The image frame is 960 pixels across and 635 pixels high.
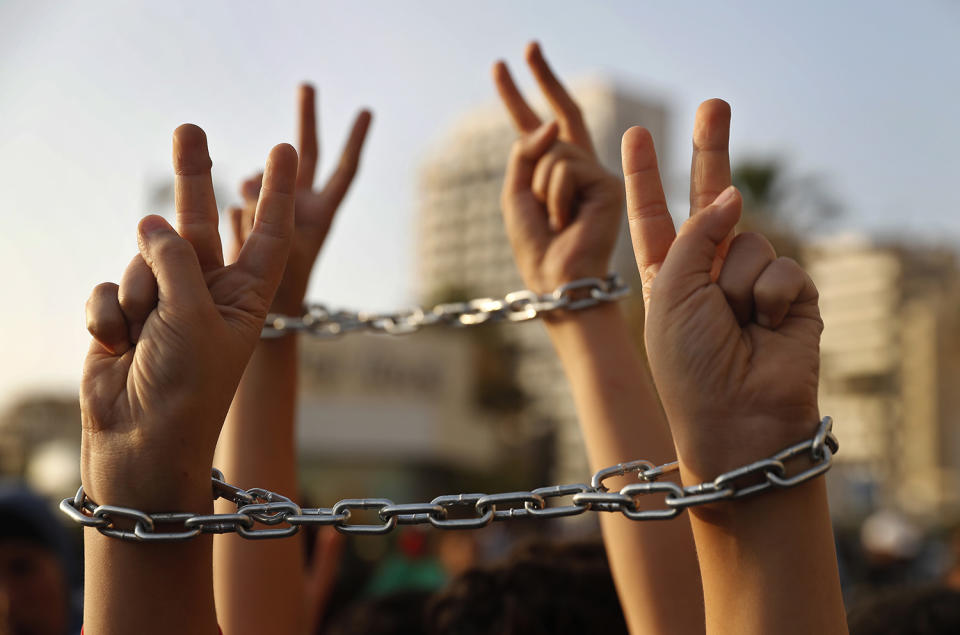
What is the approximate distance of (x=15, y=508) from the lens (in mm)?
3385

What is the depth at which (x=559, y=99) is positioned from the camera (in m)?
2.11

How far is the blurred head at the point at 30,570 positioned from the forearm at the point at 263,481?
5.73ft

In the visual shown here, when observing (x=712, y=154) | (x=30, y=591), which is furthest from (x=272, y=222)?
(x=30, y=591)

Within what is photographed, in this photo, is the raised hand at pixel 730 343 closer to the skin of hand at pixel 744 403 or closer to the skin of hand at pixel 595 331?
the skin of hand at pixel 744 403

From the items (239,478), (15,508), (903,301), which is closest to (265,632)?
(239,478)

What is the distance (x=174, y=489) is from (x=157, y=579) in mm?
119

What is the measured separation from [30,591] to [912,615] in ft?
9.11

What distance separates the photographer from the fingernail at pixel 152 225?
1.32 m

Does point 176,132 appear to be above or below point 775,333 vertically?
above

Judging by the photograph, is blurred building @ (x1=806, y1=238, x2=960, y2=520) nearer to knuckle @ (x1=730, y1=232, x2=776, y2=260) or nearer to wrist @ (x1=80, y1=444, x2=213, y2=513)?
knuckle @ (x1=730, y1=232, x2=776, y2=260)

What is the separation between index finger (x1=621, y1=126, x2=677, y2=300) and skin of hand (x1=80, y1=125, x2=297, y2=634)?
1.61 feet

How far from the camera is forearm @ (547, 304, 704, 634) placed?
1.70m

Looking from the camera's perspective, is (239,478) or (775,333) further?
(239,478)

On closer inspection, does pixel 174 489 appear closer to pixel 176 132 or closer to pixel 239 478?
pixel 176 132
